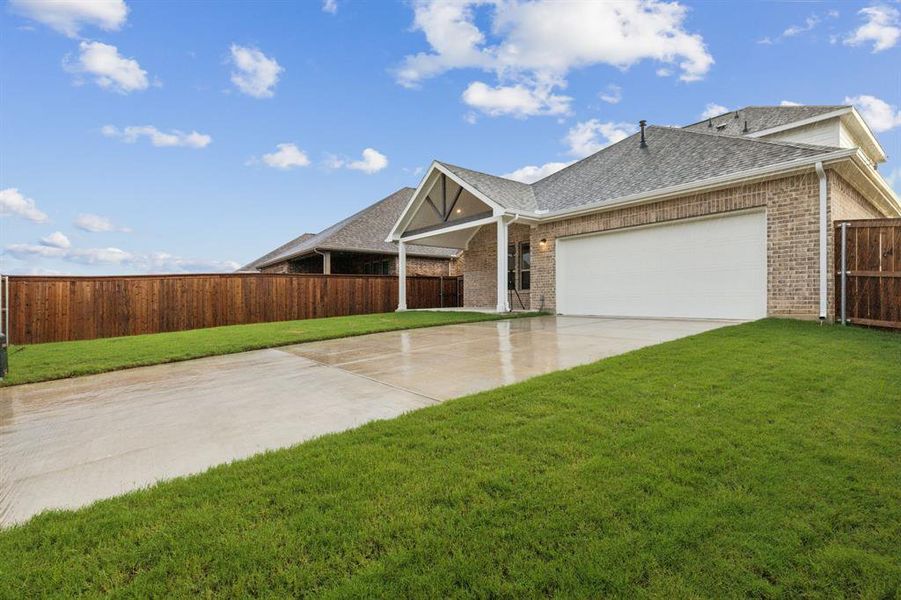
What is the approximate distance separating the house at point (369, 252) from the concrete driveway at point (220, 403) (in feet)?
36.5

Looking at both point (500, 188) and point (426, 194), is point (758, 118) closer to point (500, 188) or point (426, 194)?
point (500, 188)

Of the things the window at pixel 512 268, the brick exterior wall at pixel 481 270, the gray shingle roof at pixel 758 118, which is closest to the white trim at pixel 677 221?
the window at pixel 512 268

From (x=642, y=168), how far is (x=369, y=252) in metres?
11.1

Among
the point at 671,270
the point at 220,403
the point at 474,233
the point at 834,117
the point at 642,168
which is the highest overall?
the point at 834,117

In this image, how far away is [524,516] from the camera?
6.15 ft

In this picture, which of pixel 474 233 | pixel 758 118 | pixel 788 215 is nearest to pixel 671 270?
pixel 788 215

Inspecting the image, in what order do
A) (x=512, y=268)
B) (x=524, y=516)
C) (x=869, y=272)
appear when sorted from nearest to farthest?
(x=524, y=516) < (x=869, y=272) < (x=512, y=268)

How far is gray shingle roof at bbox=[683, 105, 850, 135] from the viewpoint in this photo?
43.7 ft

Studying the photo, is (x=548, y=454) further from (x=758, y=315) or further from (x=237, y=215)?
(x=237, y=215)

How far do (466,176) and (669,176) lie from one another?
5858 mm

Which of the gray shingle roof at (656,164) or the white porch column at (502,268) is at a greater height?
the gray shingle roof at (656,164)

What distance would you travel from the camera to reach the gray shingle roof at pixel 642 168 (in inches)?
351

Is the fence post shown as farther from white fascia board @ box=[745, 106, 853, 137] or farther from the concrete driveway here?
white fascia board @ box=[745, 106, 853, 137]

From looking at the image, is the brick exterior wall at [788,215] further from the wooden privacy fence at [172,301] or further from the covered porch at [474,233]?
the wooden privacy fence at [172,301]
